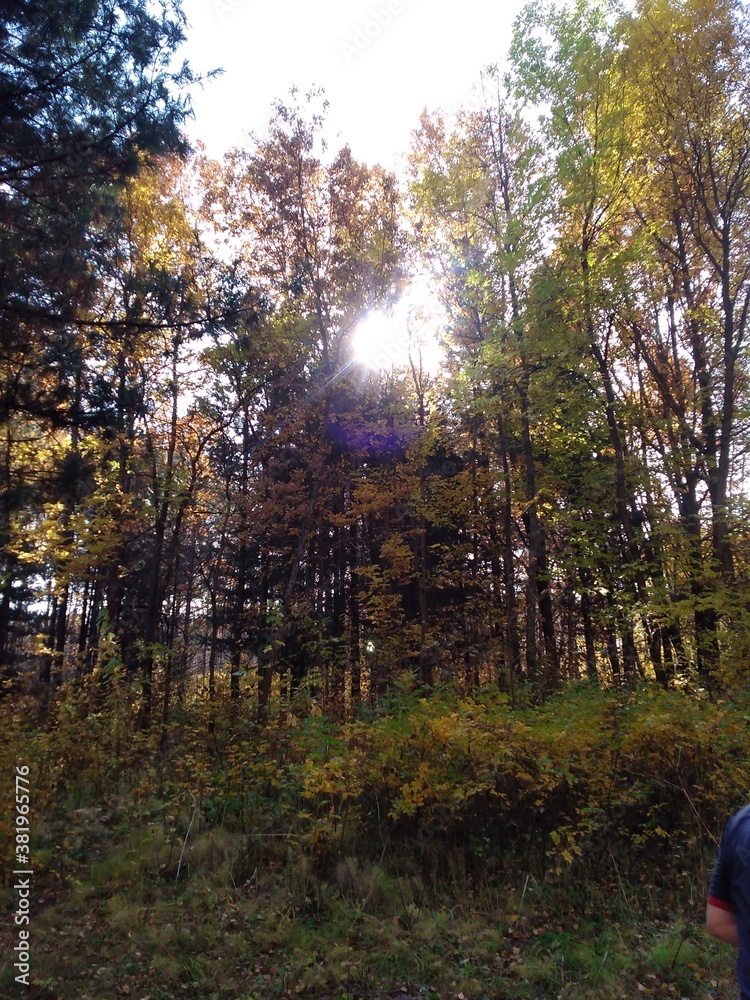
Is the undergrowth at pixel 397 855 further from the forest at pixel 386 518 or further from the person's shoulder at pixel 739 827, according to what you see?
the person's shoulder at pixel 739 827

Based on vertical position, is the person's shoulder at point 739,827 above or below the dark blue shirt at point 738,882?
above

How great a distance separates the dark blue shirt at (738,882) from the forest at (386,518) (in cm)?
278

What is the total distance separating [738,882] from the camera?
1900mm

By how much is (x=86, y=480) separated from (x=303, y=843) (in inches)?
211

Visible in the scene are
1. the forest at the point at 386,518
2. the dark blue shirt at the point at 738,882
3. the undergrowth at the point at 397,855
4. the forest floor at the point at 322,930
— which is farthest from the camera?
the forest at the point at 386,518

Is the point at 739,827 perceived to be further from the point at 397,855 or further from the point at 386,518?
the point at 386,518

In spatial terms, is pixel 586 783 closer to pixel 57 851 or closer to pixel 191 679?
pixel 57 851

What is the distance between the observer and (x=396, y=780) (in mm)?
6207

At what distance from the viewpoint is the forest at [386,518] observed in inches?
200

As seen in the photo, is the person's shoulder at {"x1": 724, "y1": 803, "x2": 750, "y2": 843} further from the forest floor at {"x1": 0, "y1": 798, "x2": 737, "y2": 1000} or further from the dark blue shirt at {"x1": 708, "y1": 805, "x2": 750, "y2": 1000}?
the forest floor at {"x1": 0, "y1": 798, "x2": 737, "y2": 1000}

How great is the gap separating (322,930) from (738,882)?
407cm

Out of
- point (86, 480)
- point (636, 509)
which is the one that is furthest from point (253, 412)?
point (636, 509)

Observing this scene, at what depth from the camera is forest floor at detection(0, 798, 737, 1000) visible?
160 inches

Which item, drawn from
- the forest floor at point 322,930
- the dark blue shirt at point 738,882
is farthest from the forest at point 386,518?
the dark blue shirt at point 738,882
